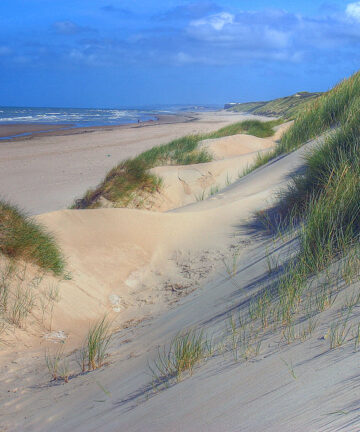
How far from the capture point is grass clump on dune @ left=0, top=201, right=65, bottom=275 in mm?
4059

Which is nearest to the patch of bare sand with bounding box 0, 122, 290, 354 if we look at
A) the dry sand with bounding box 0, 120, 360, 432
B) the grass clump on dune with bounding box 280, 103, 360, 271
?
the dry sand with bounding box 0, 120, 360, 432

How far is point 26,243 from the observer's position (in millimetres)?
4176

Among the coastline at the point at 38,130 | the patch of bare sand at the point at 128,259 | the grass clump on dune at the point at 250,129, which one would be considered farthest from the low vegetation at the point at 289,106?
the patch of bare sand at the point at 128,259

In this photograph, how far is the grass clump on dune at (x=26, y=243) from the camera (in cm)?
406

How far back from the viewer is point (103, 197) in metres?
7.78

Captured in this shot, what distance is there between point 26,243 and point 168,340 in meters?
1.93

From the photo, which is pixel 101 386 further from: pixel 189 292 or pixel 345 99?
pixel 345 99

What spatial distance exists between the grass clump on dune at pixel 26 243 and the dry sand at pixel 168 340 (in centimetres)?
27

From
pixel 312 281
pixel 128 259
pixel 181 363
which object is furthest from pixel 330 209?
pixel 128 259

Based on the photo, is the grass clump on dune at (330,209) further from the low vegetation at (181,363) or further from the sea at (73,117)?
the sea at (73,117)

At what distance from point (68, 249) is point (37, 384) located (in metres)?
2.35

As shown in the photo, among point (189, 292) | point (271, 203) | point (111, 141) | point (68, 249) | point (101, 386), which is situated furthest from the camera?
point (111, 141)

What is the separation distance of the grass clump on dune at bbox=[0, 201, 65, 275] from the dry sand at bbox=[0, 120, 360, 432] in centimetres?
27

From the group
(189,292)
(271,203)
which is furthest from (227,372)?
(271,203)
